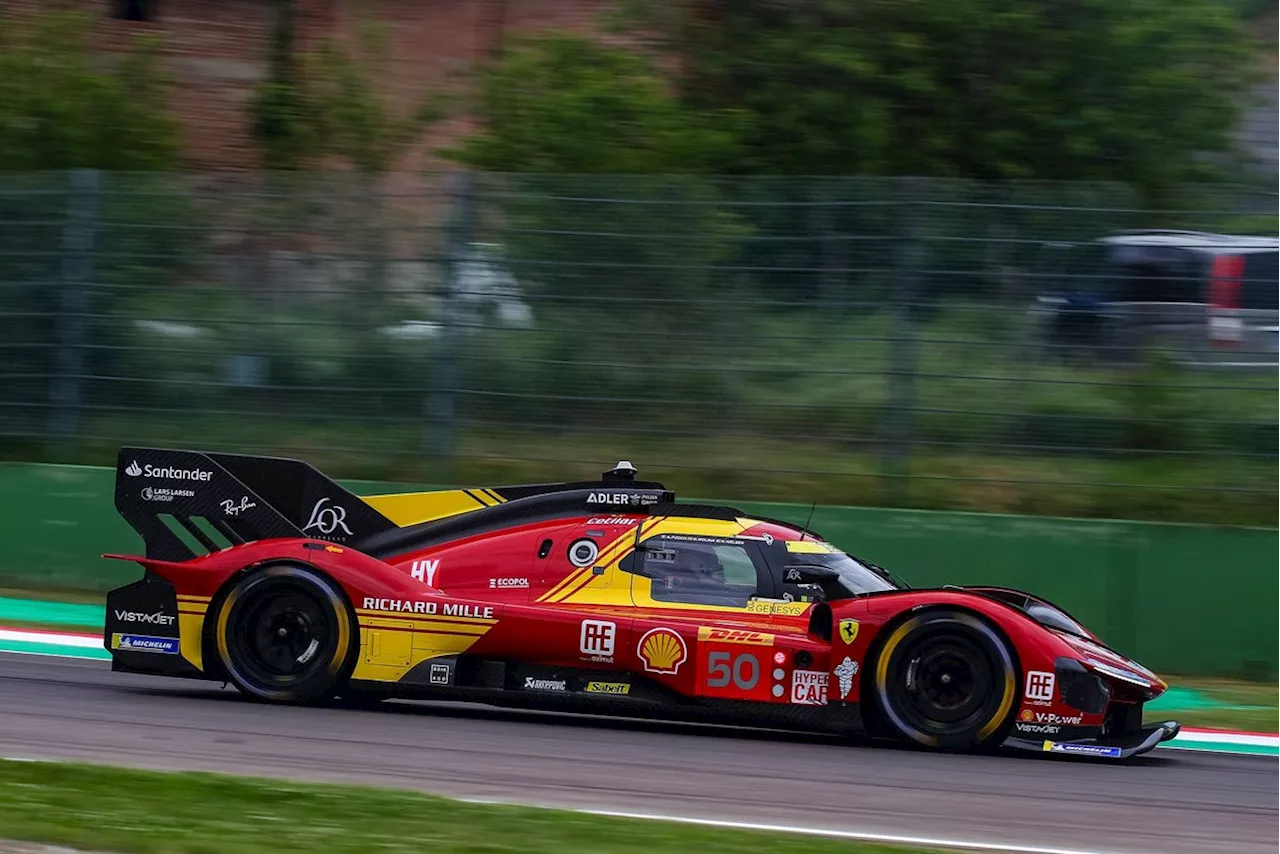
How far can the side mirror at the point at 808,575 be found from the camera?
8461mm

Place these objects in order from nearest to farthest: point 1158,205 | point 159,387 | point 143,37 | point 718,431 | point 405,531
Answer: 1. point 405,531
2. point 1158,205
3. point 718,431
4. point 159,387
5. point 143,37

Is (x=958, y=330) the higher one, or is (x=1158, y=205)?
(x=1158, y=205)

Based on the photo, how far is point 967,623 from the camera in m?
8.26

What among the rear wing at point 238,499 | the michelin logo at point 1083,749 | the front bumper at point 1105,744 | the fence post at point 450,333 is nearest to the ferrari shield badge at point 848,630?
the front bumper at point 1105,744

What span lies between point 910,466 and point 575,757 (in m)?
5.40

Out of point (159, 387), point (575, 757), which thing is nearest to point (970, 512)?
point (575, 757)

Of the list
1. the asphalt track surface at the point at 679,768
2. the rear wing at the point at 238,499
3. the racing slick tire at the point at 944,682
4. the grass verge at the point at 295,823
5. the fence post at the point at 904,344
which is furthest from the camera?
the fence post at the point at 904,344

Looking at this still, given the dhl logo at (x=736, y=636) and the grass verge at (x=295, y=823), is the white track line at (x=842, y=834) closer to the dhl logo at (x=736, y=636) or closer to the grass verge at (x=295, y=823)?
the grass verge at (x=295, y=823)

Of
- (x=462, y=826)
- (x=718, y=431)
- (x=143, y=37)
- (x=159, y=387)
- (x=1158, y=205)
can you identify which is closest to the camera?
(x=462, y=826)

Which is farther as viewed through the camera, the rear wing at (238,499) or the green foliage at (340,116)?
the green foliage at (340,116)

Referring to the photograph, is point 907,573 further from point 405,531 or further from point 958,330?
point 405,531

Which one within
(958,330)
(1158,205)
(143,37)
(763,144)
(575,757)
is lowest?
(575,757)

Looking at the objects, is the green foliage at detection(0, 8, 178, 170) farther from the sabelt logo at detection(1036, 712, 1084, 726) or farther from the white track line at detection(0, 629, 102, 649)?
the sabelt logo at detection(1036, 712, 1084, 726)

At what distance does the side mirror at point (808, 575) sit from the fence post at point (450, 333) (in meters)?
5.43
